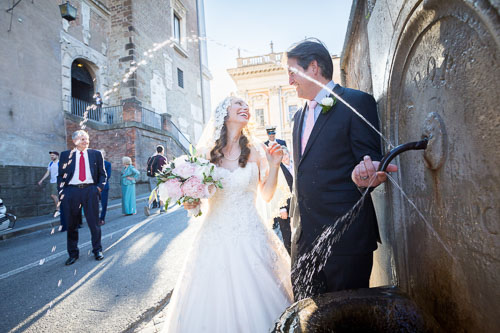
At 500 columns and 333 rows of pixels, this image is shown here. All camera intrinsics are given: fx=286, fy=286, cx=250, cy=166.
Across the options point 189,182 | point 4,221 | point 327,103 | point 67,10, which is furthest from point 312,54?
→ point 67,10

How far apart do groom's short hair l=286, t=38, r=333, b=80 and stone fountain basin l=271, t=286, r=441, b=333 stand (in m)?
1.37

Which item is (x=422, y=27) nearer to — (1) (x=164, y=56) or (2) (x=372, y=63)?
(2) (x=372, y=63)

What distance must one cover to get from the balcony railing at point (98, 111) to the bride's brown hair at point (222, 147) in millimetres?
12480

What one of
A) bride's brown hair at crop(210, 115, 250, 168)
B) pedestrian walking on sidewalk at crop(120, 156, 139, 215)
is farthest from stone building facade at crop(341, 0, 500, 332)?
pedestrian walking on sidewalk at crop(120, 156, 139, 215)

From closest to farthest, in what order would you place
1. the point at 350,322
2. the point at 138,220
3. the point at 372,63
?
the point at 350,322 → the point at 372,63 → the point at 138,220

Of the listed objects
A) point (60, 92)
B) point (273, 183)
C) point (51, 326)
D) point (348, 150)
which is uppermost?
point (60, 92)

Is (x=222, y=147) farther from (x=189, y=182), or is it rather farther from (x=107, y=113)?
(x=107, y=113)

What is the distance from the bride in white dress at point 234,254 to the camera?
6.68 feet

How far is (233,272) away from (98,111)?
14287 millimetres

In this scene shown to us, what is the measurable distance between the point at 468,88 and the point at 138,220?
8.11 m

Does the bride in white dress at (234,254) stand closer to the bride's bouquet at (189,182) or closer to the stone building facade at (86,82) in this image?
the bride's bouquet at (189,182)

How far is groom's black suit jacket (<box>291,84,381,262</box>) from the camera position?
5.31 feet

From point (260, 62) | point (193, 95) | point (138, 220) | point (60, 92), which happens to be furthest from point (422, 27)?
point (260, 62)

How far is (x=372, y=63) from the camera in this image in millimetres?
1827
